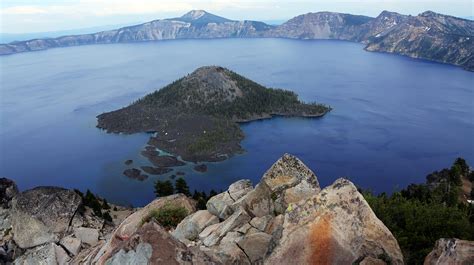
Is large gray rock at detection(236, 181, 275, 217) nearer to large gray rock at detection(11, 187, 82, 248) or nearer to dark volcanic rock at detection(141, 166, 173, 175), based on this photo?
large gray rock at detection(11, 187, 82, 248)

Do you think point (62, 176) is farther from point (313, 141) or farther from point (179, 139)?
point (313, 141)

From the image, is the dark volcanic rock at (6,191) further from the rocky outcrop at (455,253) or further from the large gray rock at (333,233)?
the rocky outcrop at (455,253)

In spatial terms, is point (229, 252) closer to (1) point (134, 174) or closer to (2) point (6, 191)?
(2) point (6, 191)

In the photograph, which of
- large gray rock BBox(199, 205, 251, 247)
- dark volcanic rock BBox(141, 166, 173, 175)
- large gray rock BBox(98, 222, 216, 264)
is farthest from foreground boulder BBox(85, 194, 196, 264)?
dark volcanic rock BBox(141, 166, 173, 175)

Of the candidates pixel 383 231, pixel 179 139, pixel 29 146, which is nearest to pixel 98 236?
pixel 383 231

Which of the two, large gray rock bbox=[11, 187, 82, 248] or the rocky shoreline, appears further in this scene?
large gray rock bbox=[11, 187, 82, 248]

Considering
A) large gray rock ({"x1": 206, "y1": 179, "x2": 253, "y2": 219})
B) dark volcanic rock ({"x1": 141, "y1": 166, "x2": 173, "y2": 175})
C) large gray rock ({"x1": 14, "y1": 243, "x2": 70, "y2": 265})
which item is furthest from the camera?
dark volcanic rock ({"x1": 141, "y1": 166, "x2": 173, "y2": 175})

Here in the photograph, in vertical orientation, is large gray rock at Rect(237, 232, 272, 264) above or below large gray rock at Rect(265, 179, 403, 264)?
below
